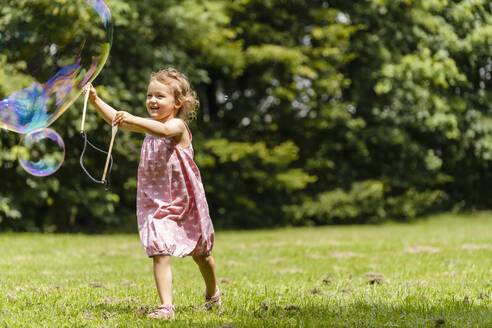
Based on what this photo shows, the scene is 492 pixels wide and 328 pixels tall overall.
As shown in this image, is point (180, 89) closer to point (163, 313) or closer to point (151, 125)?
point (151, 125)

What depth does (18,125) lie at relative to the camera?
4.54 m

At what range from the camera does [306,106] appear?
15.7m

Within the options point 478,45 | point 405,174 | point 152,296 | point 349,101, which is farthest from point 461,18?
point 152,296

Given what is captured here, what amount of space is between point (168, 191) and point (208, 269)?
614 mm

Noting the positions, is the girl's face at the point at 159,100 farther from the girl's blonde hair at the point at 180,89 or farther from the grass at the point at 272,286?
the grass at the point at 272,286

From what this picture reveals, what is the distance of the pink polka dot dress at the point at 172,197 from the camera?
148 inches

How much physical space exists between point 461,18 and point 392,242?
7.85 meters

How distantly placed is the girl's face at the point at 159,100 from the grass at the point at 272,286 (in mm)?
1262

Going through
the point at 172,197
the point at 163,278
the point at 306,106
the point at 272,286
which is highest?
the point at 306,106

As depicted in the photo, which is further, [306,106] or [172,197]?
[306,106]

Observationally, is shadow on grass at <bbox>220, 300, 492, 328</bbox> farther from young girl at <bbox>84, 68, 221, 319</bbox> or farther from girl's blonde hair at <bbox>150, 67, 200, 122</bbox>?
girl's blonde hair at <bbox>150, 67, 200, 122</bbox>

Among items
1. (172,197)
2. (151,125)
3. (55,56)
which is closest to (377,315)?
(172,197)

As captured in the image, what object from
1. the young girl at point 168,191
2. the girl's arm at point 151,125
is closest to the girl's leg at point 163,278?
the young girl at point 168,191

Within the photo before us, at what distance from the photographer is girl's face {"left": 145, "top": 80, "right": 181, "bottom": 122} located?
386 cm
